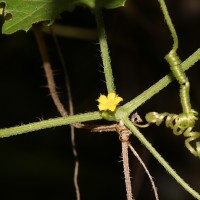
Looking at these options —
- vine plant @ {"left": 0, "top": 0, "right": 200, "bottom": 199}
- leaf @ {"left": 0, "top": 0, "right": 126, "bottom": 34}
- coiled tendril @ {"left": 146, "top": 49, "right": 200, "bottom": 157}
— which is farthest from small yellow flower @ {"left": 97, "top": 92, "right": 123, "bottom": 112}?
leaf @ {"left": 0, "top": 0, "right": 126, "bottom": 34}

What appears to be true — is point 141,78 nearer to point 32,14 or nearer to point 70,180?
point 70,180

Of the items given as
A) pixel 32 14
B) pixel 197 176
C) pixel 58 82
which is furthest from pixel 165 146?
pixel 32 14

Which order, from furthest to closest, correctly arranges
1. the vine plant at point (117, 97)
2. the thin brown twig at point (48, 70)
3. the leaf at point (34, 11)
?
1. the thin brown twig at point (48, 70)
2. the leaf at point (34, 11)
3. the vine plant at point (117, 97)

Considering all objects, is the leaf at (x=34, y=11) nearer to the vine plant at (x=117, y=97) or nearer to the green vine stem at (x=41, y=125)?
the vine plant at (x=117, y=97)

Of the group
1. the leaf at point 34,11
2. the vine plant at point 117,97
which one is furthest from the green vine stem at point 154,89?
the leaf at point 34,11

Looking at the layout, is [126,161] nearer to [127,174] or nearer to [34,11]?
[127,174]

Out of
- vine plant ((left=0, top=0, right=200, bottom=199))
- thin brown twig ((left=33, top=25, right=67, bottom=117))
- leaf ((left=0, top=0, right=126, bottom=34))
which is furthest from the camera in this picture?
thin brown twig ((left=33, top=25, right=67, bottom=117))

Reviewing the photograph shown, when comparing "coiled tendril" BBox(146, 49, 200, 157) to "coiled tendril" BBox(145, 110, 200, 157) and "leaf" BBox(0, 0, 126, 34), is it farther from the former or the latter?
"leaf" BBox(0, 0, 126, 34)
